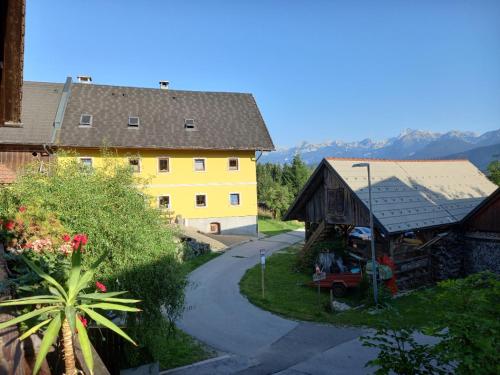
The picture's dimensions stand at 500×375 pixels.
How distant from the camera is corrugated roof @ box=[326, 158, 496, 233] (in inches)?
720

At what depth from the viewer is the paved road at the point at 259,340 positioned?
11.2 m

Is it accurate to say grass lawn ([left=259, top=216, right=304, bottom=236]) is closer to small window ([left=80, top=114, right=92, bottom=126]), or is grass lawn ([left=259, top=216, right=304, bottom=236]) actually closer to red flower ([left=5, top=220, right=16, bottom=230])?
small window ([left=80, top=114, right=92, bottom=126])

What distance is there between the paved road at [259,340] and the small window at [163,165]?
14.5 metres

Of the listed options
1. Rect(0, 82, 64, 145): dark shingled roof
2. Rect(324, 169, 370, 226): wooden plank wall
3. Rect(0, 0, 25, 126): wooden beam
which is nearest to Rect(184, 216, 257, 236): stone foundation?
Rect(0, 82, 64, 145): dark shingled roof

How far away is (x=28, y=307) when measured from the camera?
216 inches

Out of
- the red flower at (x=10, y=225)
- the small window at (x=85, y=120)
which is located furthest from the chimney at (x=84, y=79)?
the red flower at (x=10, y=225)

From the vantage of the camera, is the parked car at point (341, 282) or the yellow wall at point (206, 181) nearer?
the parked car at point (341, 282)

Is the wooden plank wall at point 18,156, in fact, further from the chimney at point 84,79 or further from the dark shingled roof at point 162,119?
the chimney at point 84,79

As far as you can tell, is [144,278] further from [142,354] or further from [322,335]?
[322,335]

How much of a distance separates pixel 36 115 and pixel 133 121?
6.99 meters

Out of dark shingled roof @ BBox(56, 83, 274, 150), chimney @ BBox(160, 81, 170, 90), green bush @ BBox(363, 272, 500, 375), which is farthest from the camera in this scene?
chimney @ BBox(160, 81, 170, 90)

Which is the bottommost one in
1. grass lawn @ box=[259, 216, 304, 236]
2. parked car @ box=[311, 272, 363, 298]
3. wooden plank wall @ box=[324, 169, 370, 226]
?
parked car @ box=[311, 272, 363, 298]

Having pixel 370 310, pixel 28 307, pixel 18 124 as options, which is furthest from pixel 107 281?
pixel 370 310

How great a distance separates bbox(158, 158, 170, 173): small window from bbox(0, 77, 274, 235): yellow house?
8 centimetres
